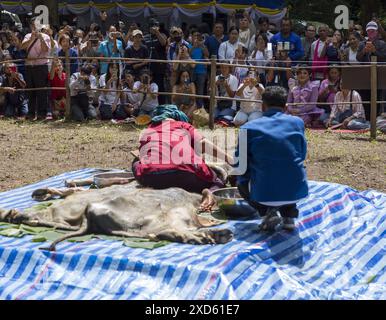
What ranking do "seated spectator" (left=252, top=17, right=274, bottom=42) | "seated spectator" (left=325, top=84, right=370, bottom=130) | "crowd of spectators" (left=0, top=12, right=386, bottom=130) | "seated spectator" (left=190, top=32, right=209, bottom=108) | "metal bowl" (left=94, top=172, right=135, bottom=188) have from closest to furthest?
"metal bowl" (left=94, top=172, right=135, bottom=188), "seated spectator" (left=325, top=84, right=370, bottom=130), "crowd of spectators" (left=0, top=12, right=386, bottom=130), "seated spectator" (left=190, top=32, right=209, bottom=108), "seated spectator" (left=252, top=17, right=274, bottom=42)

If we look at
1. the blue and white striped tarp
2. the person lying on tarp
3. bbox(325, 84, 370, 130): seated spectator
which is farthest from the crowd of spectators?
the blue and white striped tarp

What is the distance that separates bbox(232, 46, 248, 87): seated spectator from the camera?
12703 mm

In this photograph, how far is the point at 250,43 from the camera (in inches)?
535

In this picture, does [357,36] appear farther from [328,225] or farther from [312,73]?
[328,225]

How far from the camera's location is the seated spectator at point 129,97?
13061mm

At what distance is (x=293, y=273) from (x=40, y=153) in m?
5.95

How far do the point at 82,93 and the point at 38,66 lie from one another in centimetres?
102

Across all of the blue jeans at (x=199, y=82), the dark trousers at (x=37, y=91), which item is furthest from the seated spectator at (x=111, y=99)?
the blue jeans at (x=199, y=82)

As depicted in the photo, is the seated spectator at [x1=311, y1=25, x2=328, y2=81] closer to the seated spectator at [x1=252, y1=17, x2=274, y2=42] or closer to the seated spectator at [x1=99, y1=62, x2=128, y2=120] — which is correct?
the seated spectator at [x1=252, y1=17, x2=274, y2=42]

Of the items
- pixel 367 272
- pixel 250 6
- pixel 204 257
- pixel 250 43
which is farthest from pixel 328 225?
pixel 250 6

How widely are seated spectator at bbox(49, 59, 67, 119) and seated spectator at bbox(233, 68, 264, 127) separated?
329cm

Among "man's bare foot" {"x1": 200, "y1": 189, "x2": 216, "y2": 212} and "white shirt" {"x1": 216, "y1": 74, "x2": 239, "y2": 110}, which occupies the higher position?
"white shirt" {"x1": 216, "y1": 74, "x2": 239, "y2": 110}

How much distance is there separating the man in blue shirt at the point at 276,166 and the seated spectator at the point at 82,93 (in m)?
8.17

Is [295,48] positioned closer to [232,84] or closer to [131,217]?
[232,84]
